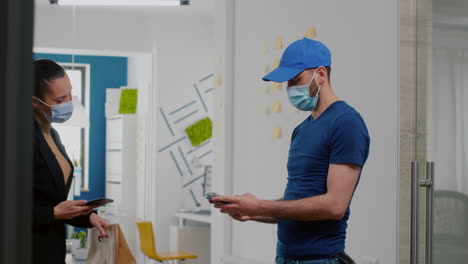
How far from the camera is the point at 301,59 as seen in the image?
218 centimetres

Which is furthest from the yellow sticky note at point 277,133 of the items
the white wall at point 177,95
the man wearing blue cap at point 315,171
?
the white wall at point 177,95

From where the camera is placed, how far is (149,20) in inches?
339

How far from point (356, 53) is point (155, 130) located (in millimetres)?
5704

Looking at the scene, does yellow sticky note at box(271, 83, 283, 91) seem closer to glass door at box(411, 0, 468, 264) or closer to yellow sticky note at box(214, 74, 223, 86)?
yellow sticky note at box(214, 74, 223, 86)

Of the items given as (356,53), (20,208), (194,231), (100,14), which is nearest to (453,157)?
(356,53)

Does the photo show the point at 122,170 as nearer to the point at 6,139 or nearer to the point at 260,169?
the point at 260,169

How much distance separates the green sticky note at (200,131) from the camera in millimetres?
8633

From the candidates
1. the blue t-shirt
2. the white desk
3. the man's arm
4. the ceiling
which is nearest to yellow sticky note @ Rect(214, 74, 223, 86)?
the blue t-shirt

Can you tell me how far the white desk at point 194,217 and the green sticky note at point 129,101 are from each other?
1671mm

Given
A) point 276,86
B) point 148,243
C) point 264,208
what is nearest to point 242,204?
point 264,208

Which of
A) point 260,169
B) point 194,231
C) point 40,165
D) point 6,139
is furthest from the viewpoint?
point 194,231

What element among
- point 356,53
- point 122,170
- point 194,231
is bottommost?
point 194,231

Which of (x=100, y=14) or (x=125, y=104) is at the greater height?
(x=100, y=14)

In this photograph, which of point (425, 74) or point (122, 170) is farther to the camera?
point (122, 170)
